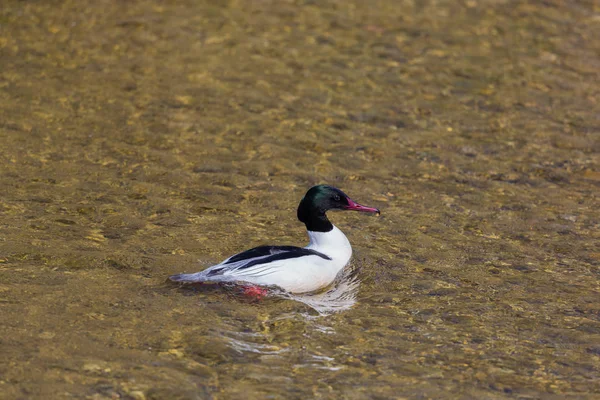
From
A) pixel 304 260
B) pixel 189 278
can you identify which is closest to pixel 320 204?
pixel 304 260

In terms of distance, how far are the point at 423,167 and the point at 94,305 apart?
5.13m

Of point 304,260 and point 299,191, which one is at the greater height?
point 299,191

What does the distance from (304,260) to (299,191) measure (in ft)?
8.01

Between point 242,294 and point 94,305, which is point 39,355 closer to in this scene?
point 94,305

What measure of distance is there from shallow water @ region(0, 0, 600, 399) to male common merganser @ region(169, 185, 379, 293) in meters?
0.18

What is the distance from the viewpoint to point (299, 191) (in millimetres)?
10781

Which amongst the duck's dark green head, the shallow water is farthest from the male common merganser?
the shallow water

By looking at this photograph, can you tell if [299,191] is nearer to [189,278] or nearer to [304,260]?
[304,260]

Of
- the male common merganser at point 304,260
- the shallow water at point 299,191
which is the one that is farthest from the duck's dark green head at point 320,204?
the shallow water at point 299,191

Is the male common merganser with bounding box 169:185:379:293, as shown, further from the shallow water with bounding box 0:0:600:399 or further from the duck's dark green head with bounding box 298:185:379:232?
the shallow water with bounding box 0:0:600:399

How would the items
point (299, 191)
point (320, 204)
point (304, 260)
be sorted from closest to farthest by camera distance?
point (304, 260) < point (320, 204) < point (299, 191)

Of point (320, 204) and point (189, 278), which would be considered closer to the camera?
point (189, 278)

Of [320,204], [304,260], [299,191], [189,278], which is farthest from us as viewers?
[299,191]

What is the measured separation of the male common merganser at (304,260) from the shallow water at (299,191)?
7.1 inches
